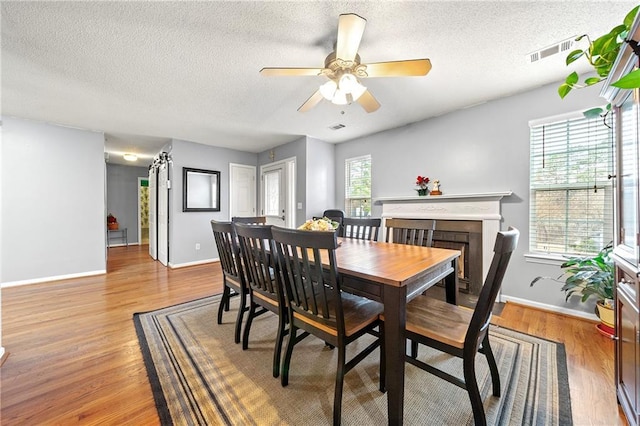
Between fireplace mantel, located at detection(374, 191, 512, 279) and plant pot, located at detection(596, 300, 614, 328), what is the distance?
0.88 meters

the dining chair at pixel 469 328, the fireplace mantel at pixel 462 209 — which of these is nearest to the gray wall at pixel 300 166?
the fireplace mantel at pixel 462 209

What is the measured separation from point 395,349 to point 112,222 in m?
8.47

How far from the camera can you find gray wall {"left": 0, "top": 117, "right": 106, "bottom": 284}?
3.55m

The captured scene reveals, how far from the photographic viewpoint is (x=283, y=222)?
5.18m

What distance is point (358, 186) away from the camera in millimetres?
4672

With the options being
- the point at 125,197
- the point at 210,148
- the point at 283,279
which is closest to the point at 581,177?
the point at 283,279

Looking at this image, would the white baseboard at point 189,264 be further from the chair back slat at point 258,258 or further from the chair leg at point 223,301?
the chair back slat at point 258,258

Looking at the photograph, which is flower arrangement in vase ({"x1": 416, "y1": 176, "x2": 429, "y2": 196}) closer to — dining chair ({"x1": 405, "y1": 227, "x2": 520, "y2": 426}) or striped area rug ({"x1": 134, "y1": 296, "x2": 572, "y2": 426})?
striped area rug ({"x1": 134, "y1": 296, "x2": 572, "y2": 426})

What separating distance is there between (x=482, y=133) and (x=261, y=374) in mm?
3510

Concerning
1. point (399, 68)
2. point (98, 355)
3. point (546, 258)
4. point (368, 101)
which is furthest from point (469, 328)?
point (98, 355)

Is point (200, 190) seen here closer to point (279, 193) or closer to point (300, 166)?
point (279, 193)

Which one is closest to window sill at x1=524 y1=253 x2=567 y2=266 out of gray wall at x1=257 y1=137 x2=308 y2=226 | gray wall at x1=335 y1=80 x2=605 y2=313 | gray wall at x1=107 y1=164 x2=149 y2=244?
gray wall at x1=335 y1=80 x2=605 y2=313

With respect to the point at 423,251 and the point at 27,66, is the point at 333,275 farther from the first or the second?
the point at 27,66

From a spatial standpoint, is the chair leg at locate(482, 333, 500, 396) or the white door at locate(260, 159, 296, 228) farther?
the white door at locate(260, 159, 296, 228)
